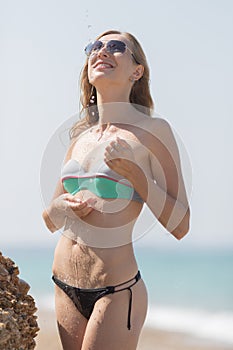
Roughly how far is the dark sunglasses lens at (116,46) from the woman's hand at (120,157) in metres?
0.56

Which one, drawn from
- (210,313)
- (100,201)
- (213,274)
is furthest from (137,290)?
(213,274)

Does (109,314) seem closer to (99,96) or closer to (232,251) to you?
(99,96)

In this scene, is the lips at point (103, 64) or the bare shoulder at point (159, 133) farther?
the lips at point (103, 64)

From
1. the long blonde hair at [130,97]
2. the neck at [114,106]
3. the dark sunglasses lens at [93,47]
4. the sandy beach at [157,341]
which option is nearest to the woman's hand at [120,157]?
the neck at [114,106]

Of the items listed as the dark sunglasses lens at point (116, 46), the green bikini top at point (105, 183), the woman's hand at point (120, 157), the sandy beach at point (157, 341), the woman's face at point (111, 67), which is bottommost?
the sandy beach at point (157, 341)

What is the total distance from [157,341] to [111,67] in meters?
10.1

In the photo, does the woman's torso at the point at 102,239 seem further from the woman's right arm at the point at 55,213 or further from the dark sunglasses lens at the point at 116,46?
the dark sunglasses lens at the point at 116,46

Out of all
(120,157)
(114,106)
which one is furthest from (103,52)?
(120,157)

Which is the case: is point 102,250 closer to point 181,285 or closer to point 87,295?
point 87,295

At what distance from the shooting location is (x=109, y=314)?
3104mm

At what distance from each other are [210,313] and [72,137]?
14.5m

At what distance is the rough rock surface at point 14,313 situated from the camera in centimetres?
287

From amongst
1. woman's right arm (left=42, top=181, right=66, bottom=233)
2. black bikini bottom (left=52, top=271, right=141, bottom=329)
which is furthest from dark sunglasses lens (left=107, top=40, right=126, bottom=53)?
black bikini bottom (left=52, top=271, right=141, bottom=329)

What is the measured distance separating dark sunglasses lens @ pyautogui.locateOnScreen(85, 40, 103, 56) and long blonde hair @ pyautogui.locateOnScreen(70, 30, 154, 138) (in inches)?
3.4
